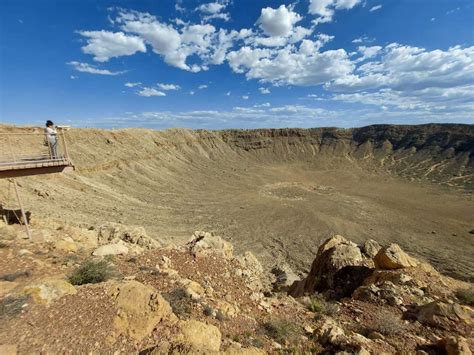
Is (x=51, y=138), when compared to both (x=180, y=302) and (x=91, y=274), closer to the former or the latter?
(x=91, y=274)

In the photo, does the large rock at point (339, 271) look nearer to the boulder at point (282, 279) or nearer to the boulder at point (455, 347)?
the boulder at point (282, 279)

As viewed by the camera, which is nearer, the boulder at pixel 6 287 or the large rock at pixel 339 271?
the boulder at pixel 6 287

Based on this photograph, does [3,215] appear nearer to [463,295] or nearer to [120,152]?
[463,295]

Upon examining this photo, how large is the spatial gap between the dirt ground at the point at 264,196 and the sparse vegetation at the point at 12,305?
39.1 ft

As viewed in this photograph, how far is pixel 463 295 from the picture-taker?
26.7 feet

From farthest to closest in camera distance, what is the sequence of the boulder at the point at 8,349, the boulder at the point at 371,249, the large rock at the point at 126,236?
the large rock at the point at 126,236, the boulder at the point at 371,249, the boulder at the point at 8,349

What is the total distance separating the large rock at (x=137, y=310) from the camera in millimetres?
4934

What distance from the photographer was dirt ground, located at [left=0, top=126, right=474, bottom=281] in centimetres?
2597

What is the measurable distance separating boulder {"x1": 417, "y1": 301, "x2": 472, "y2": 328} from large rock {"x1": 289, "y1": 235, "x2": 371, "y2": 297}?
3199 millimetres

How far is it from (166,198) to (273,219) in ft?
52.0

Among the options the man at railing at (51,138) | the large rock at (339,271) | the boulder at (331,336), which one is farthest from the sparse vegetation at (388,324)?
the man at railing at (51,138)

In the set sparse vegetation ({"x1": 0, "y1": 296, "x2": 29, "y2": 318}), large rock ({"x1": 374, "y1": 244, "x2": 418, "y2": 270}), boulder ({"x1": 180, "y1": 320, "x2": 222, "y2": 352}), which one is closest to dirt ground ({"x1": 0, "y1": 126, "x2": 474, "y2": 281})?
sparse vegetation ({"x1": 0, "y1": 296, "x2": 29, "y2": 318})

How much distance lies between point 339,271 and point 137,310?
828 centimetres

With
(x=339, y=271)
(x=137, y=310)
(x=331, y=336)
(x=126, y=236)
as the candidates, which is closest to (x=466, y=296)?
(x=339, y=271)
